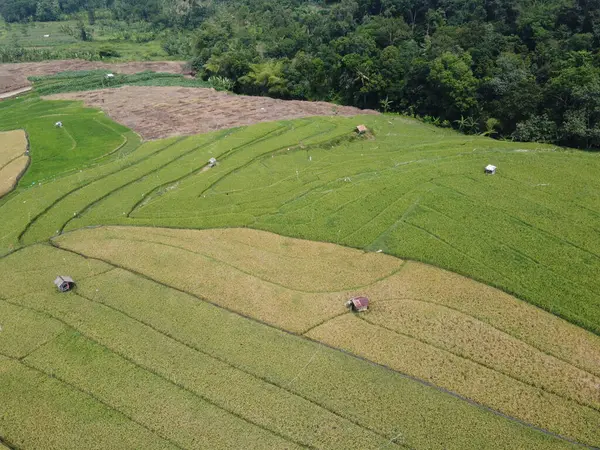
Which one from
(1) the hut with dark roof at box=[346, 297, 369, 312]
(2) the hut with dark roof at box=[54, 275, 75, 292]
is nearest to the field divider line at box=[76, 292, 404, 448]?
(2) the hut with dark roof at box=[54, 275, 75, 292]

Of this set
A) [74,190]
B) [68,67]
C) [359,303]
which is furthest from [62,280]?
[68,67]

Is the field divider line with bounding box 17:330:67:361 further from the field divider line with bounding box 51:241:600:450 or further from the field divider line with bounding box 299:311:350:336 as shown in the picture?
the field divider line with bounding box 299:311:350:336

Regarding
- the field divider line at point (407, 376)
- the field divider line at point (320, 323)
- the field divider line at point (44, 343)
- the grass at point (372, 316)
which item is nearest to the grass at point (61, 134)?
the grass at point (372, 316)

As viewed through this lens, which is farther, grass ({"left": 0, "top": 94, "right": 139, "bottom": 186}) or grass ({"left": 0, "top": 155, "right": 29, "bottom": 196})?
grass ({"left": 0, "top": 94, "right": 139, "bottom": 186})

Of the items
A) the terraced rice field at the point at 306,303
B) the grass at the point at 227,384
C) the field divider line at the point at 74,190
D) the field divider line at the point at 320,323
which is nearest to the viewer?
the grass at the point at 227,384

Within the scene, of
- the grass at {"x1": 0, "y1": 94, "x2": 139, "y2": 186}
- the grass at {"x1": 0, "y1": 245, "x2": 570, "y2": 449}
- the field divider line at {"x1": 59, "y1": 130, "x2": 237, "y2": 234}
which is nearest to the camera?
the grass at {"x1": 0, "y1": 245, "x2": 570, "y2": 449}

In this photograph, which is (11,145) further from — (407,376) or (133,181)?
(407,376)

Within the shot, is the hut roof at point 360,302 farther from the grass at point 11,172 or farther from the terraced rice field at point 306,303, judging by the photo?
the grass at point 11,172
